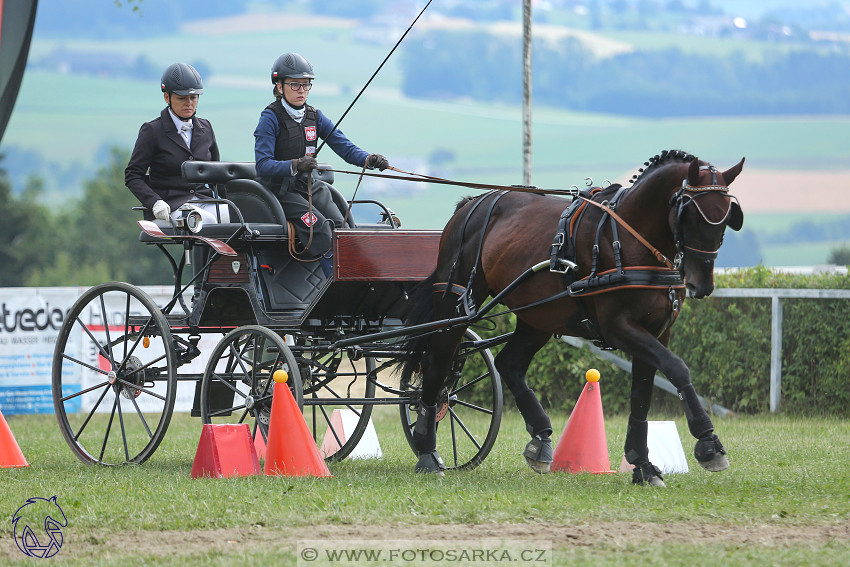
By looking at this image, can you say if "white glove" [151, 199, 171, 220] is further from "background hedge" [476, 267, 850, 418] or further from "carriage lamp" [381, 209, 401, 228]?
"background hedge" [476, 267, 850, 418]

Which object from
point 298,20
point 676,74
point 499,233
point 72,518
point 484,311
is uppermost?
point 298,20

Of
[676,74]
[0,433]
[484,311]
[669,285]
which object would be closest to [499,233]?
[484,311]

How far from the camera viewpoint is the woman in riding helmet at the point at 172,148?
839 centimetres

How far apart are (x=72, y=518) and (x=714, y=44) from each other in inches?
4390

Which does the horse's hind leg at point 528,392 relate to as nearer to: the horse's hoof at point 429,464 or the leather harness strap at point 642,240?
the horse's hoof at point 429,464

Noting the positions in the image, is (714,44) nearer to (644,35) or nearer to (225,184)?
(644,35)

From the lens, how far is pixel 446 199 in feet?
281

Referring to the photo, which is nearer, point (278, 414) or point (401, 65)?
point (278, 414)

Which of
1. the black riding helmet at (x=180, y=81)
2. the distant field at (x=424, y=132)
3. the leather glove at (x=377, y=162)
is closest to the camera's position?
the leather glove at (x=377, y=162)

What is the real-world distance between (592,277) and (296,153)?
8.40 ft

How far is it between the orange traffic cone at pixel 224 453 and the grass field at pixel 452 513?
0.17 m

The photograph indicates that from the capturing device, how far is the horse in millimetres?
6074

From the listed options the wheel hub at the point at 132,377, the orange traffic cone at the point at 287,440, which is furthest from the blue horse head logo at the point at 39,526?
the wheel hub at the point at 132,377

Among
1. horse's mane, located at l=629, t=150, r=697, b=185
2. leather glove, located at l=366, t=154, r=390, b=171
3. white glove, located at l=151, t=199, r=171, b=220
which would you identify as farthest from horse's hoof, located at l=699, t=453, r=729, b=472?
white glove, located at l=151, t=199, r=171, b=220
